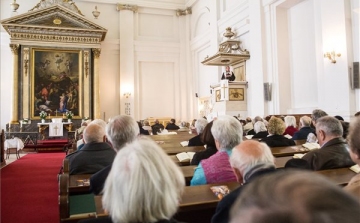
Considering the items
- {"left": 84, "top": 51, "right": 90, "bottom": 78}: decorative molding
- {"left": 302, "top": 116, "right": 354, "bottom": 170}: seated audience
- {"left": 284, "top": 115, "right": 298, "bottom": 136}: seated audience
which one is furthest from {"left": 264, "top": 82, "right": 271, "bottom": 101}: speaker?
{"left": 84, "top": 51, "right": 90, "bottom": 78}: decorative molding

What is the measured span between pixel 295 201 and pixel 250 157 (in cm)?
144

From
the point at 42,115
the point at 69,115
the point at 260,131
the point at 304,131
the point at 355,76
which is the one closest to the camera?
the point at 304,131

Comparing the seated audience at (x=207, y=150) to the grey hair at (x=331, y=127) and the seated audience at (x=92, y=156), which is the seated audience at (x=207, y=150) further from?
the grey hair at (x=331, y=127)

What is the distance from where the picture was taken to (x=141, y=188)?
1.17m

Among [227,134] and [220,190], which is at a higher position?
[227,134]

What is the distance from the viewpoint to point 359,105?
23.0 feet

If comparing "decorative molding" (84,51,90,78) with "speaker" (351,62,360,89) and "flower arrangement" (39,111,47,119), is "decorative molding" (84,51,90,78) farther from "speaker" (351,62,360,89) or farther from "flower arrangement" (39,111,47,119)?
"speaker" (351,62,360,89)

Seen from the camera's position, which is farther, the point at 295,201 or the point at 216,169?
the point at 216,169

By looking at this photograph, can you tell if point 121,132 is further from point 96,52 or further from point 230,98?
point 96,52

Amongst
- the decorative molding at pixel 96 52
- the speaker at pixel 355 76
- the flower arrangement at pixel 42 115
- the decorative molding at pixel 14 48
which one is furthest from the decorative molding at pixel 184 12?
the speaker at pixel 355 76

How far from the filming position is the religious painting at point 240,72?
11930 millimetres

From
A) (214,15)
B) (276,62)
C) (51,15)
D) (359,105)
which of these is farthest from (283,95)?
(51,15)

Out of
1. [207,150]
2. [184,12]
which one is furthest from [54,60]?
[207,150]

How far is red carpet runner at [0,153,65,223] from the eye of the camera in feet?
13.1
